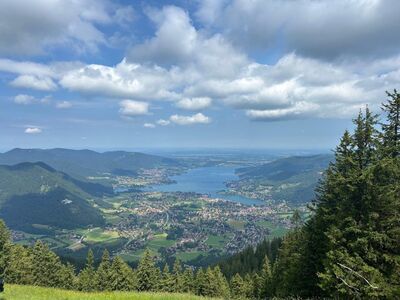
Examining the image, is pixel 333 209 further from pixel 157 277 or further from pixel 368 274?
pixel 157 277

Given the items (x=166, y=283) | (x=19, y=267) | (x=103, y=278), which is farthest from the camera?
(x=166, y=283)

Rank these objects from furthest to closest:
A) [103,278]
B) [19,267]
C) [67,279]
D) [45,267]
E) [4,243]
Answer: [67,279] < [103,278] < [45,267] < [19,267] < [4,243]

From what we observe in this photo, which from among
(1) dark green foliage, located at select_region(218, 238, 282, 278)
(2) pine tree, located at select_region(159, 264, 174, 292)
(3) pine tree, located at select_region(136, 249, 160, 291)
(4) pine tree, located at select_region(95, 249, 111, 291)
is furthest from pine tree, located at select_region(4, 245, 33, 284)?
(1) dark green foliage, located at select_region(218, 238, 282, 278)

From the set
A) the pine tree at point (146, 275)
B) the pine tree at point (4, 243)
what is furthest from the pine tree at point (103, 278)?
the pine tree at point (4, 243)

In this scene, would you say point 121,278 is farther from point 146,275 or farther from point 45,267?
point 45,267

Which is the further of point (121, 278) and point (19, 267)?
point (121, 278)

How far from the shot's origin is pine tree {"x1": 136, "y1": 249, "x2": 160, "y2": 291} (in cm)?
6262

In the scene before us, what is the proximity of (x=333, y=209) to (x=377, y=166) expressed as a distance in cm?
492

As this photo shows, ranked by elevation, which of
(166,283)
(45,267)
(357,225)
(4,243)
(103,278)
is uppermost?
(357,225)

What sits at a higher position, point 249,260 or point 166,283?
point 166,283

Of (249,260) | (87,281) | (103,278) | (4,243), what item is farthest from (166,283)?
(249,260)

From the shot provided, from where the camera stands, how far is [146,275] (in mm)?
62938

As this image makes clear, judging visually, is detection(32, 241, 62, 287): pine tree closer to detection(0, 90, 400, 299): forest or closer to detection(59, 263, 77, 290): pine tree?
detection(59, 263, 77, 290): pine tree

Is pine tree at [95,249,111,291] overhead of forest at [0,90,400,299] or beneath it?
beneath
